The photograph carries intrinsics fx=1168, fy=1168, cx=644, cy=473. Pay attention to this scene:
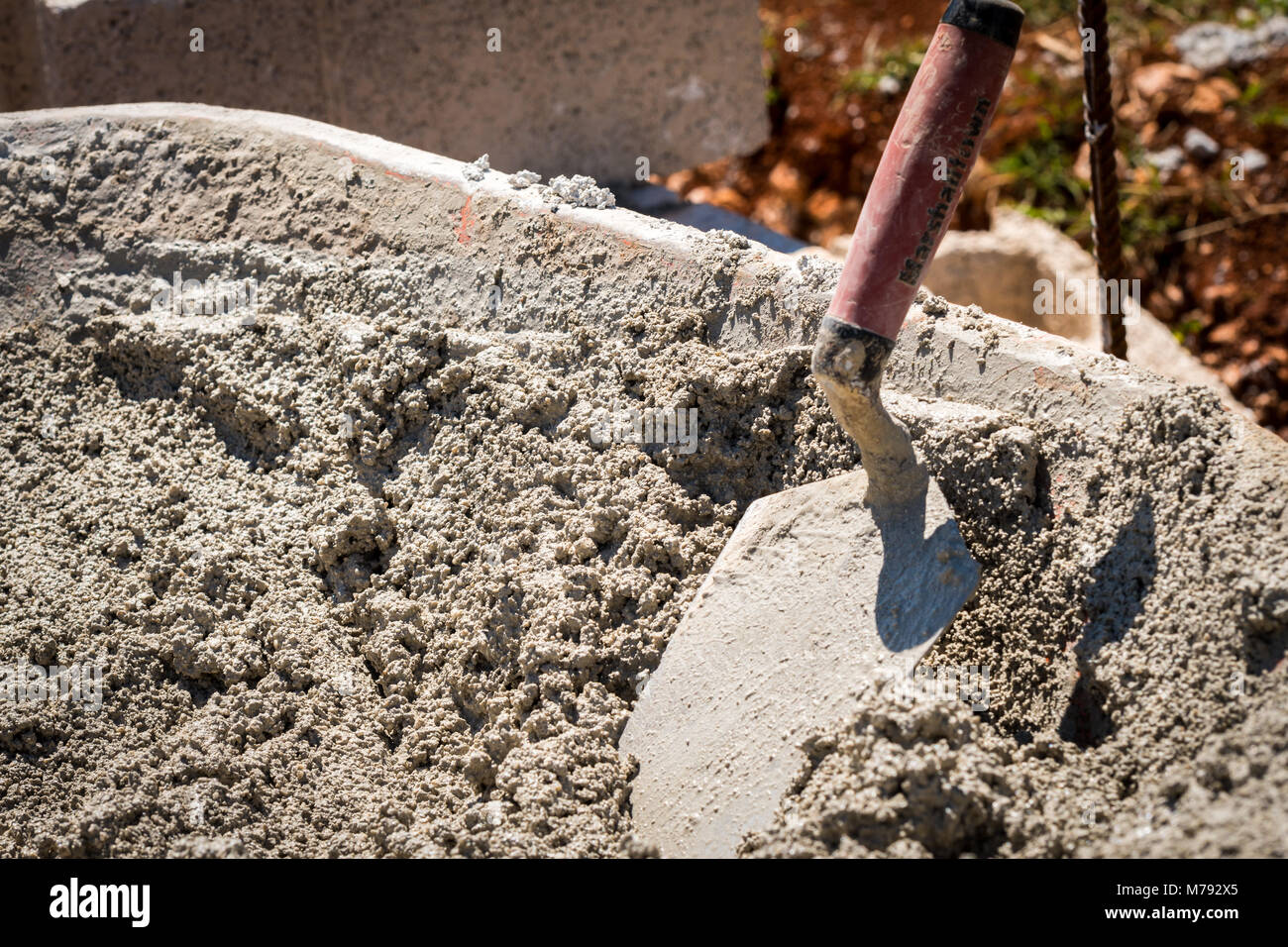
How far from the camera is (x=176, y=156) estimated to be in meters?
2.59

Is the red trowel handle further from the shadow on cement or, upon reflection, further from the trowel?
Result: the shadow on cement

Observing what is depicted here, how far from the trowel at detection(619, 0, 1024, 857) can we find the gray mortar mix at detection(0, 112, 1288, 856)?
8 cm

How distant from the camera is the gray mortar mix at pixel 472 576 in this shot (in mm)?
1543

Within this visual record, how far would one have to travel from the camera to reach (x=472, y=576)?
2072 millimetres

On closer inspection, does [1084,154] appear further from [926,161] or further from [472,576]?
[472,576]

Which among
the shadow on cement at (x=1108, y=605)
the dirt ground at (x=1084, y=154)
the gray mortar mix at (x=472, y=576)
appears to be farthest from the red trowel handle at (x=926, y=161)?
the dirt ground at (x=1084, y=154)

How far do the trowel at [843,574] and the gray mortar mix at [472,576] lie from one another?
8 centimetres

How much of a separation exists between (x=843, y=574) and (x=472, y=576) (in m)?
0.66

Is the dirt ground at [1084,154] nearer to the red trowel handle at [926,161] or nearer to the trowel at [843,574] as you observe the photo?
the trowel at [843,574]

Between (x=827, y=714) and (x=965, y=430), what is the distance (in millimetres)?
517

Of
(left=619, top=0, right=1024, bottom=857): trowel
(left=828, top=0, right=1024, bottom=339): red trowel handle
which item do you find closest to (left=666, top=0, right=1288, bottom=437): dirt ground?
(left=619, top=0, right=1024, bottom=857): trowel

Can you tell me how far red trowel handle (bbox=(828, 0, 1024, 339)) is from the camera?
1.58m
